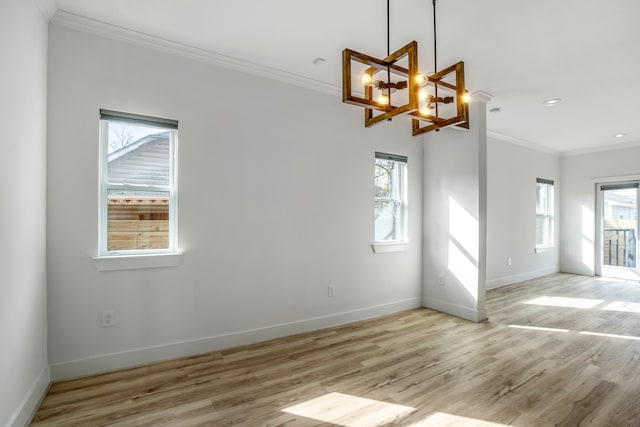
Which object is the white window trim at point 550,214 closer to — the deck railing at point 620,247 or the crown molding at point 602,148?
the crown molding at point 602,148

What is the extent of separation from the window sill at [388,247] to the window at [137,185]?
2.32 m

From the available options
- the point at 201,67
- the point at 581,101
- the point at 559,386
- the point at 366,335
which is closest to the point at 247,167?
the point at 201,67

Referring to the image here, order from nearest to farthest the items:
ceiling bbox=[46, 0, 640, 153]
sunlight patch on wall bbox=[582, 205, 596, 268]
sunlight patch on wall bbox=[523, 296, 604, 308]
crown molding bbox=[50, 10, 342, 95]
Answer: ceiling bbox=[46, 0, 640, 153] < crown molding bbox=[50, 10, 342, 95] < sunlight patch on wall bbox=[523, 296, 604, 308] < sunlight patch on wall bbox=[582, 205, 596, 268]

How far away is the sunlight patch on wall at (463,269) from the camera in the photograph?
3.87 m

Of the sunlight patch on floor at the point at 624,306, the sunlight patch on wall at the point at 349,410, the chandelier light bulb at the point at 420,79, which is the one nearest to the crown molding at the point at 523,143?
the sunlight patch on floor at the point at 624,306

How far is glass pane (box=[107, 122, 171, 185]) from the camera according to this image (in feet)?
8.61

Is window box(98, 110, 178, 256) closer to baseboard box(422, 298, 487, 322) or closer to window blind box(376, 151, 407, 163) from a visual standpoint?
window blind box(376, 151, 407, 163)

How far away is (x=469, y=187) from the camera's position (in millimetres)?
3908

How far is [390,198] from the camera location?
4.24m

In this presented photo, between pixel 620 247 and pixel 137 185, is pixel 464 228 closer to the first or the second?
pixel 137 185

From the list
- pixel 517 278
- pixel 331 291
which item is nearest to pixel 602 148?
pixel 517 278

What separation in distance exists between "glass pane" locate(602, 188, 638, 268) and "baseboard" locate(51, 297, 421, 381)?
226 inches

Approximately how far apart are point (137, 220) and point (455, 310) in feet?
12.3

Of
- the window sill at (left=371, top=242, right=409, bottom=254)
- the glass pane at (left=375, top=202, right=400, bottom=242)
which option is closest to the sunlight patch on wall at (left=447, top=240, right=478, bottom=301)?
the window sill at (left=371, top=242, right=409, bottom=254)
